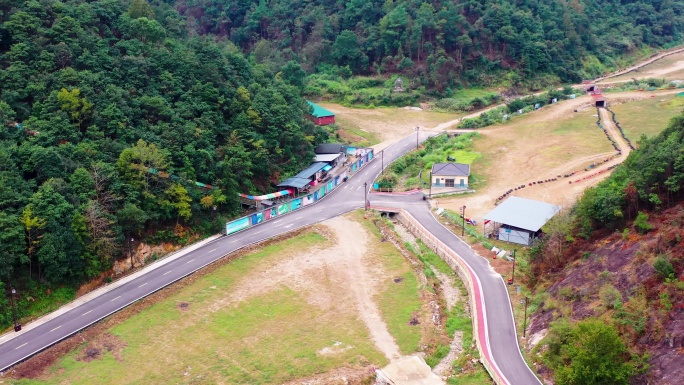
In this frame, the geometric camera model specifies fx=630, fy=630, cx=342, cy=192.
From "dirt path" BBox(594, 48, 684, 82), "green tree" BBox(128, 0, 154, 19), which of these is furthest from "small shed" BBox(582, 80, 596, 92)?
"green tree" BBox(128, 0, 154, 19)

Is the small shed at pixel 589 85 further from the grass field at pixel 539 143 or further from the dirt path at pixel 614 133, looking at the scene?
the grass field at pixel 539 143

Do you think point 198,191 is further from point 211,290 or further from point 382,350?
point 382,350

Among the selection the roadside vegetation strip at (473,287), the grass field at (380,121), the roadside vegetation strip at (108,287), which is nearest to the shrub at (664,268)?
the roadside vegetation strip at (473,287)

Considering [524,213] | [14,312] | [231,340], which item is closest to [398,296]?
[231,340]

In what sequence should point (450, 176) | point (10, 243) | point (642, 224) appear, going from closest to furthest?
point (642, 224), point (10, 243), point (450, 176)

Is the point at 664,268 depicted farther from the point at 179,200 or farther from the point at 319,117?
the point at 319,117

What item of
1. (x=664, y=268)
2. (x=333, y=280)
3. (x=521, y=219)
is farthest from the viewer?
(x=521, y=219)

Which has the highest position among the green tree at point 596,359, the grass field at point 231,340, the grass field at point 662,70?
the green tree at point 596,359

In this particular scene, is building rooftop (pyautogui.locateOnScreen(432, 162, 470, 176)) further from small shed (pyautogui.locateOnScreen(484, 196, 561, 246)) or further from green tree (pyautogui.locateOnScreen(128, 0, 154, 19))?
green tree (pyautogui.locateOnScreen(128, 0, 154, 19))
